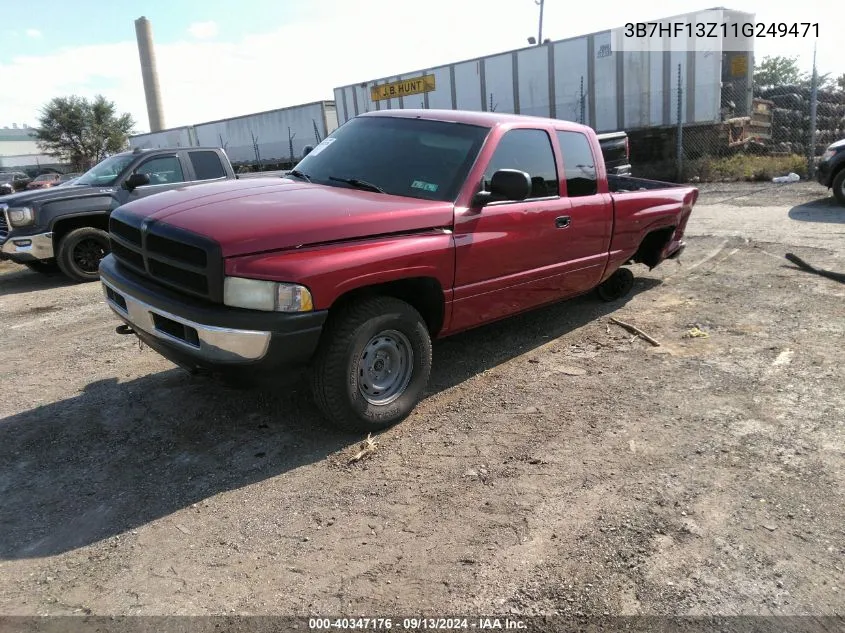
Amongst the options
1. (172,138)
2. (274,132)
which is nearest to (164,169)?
(274,132)

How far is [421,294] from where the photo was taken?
3.92 metres

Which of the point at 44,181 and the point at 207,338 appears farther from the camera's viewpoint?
the point at 44,181

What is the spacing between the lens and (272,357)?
3.13 metres

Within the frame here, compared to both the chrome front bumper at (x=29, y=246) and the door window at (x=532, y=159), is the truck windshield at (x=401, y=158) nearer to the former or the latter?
the door window at (x=532, y=159)

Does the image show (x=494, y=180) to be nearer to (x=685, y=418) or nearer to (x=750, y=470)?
(x=685, y=418)

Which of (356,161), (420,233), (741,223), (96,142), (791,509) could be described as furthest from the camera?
(96,142)

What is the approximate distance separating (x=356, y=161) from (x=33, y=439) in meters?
2.76

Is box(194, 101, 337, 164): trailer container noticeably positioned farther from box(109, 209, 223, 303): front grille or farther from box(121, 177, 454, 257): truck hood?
box(109, 209, 223, 303): front grille

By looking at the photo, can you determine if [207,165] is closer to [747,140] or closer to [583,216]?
[583,216]

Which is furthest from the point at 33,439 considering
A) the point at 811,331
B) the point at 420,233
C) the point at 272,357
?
the point at 811,331

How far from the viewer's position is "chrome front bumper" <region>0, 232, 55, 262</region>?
8047mm

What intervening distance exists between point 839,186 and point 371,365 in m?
11.1

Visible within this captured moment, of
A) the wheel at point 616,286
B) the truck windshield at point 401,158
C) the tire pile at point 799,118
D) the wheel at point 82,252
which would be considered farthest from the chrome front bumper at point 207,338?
the tire pile at point 799,118

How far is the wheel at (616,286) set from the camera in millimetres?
6492
